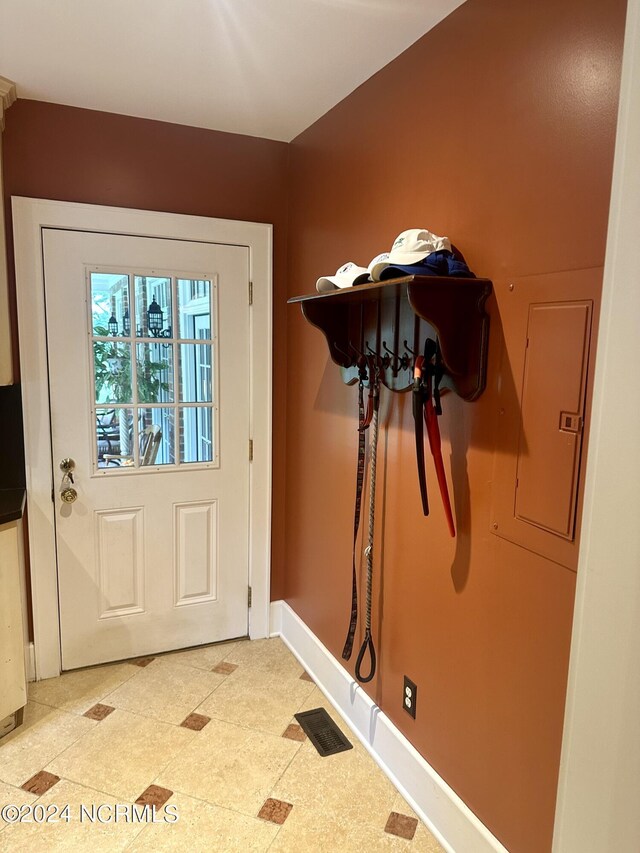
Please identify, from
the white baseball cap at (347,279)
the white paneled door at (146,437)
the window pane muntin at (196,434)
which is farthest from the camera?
the window pane muntin at (196,434)

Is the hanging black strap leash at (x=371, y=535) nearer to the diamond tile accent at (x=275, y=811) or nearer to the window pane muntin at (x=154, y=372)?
the diamond tile accent at (x=275, y=811)

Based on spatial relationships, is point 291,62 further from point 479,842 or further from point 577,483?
point 479,842

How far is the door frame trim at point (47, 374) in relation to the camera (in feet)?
7.72

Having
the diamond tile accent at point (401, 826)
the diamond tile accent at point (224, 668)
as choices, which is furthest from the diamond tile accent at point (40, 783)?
the diamond tile accent at point (401, 826)

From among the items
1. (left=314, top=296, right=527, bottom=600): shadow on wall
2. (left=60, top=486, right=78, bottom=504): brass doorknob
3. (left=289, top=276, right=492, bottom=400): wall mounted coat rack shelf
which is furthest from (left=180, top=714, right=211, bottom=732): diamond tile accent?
(left=289, top=276, right=492, bottom=400): wall mounted coat rack shelf

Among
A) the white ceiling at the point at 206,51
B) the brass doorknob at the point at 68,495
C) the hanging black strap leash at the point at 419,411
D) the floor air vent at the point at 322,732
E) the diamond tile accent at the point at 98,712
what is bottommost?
the diamond tile accent at the point at 98,712

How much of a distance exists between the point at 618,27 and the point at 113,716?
269 centimetres

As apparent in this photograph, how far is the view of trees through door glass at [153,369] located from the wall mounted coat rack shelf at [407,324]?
770mm

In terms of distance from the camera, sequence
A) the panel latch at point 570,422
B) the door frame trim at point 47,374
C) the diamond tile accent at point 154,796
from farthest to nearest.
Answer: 1. the door frame trim at point 47,374
2. the diamond tile accent at point 154,796
3. the panel latch at point 570,422

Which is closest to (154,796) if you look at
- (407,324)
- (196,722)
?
(196,722)

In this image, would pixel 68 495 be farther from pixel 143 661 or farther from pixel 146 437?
pixel 143 661

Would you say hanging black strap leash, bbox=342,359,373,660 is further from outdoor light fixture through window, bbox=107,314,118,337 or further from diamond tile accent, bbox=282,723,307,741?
outdoor light fixture through window, bbox=107,314,118,337

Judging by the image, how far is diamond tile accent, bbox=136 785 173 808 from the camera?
1878 mm

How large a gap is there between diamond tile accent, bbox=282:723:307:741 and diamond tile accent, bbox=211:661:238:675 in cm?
48
